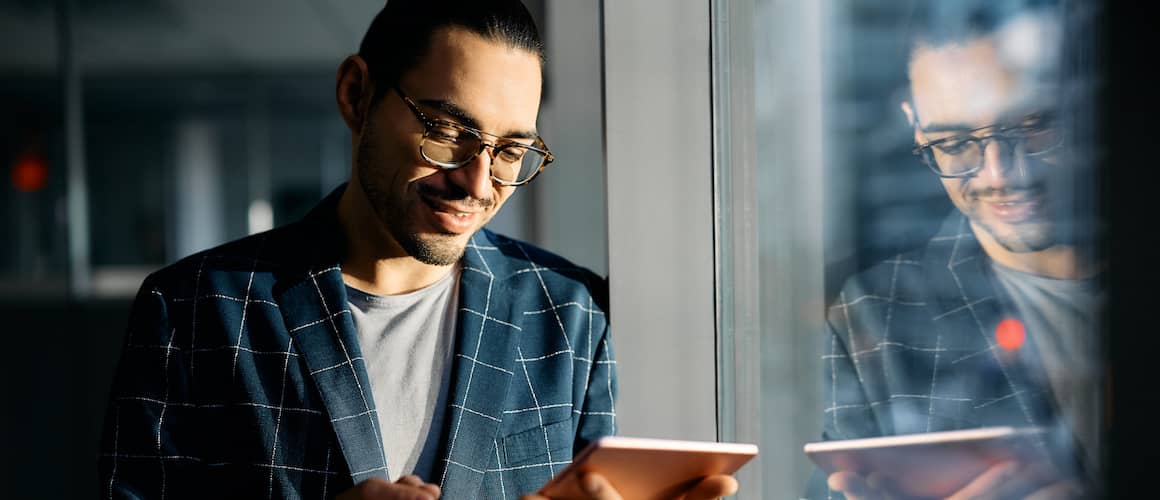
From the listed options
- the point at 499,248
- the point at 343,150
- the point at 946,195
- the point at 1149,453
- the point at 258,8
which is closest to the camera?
the point at 1149,453

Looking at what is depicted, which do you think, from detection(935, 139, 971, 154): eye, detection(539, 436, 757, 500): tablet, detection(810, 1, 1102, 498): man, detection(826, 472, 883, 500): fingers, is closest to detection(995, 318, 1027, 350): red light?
detection(810, 1, 1102, 498): man

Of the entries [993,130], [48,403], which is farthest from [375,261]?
[48,403]

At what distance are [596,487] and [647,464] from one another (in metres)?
0.05

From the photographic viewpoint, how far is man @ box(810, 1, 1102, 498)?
403 millimetres

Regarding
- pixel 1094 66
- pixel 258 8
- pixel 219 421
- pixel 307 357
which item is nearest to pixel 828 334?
pixel 1094 66

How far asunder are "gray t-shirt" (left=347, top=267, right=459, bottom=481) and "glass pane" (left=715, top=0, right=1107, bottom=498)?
0.42 metres

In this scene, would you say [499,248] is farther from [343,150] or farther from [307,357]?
[343,150]

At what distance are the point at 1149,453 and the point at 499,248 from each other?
3.52ft

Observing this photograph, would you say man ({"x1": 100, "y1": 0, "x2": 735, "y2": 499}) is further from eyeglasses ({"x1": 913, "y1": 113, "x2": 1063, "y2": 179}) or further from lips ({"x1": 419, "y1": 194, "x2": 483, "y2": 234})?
eyeglasses ({"x1": 913, "y1": 113, "x2": 1063, "y2": 179})

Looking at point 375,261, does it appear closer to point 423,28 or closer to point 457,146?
point 457,146

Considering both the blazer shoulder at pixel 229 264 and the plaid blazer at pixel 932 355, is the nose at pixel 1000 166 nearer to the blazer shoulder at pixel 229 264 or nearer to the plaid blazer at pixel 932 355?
the plaid blazer at pixel 932 355

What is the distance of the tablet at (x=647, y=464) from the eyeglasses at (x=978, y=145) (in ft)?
1.17

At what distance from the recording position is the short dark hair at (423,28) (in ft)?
3.76

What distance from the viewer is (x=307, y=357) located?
3.75 feet
